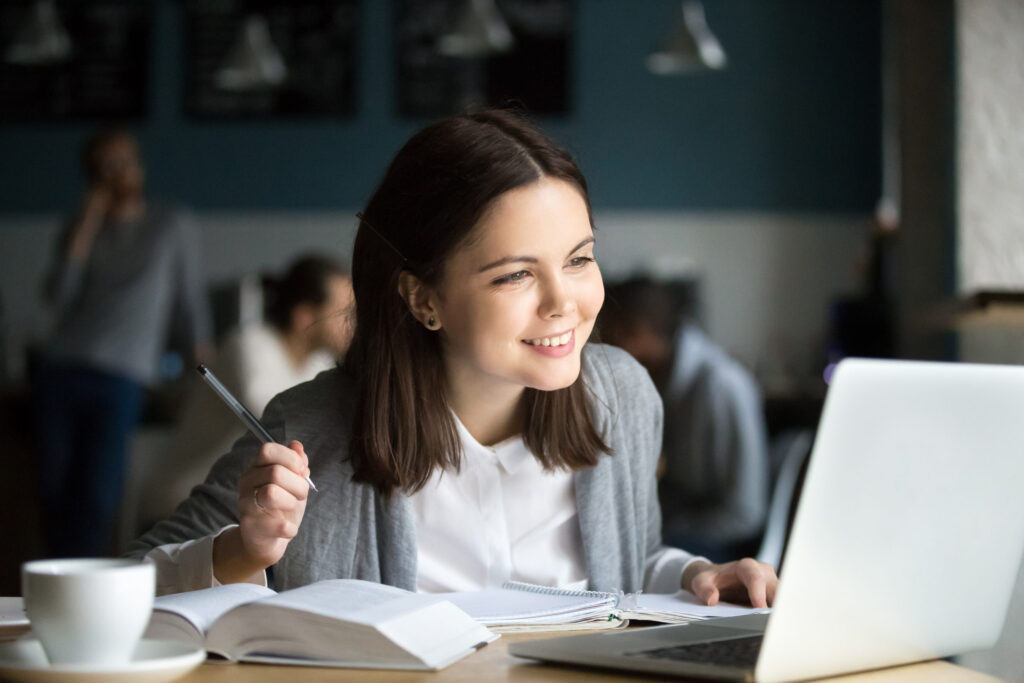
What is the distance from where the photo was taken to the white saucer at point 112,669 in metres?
0.73

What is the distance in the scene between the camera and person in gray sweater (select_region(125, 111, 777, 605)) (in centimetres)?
128

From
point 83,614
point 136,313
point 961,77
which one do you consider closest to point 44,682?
point 83,614

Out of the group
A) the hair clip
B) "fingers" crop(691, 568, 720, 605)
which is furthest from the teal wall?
"fingers" crop(691, 568, 720, 605)

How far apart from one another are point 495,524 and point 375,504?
0.15 metres

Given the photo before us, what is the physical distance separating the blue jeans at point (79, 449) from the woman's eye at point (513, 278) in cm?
287

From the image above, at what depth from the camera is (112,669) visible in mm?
733

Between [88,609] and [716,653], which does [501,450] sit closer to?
[716,653]

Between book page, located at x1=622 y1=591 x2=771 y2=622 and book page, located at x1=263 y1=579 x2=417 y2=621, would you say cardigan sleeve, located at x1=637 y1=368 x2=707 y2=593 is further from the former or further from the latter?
book page, located at x1=263 y1=579 x2=417 y2=621

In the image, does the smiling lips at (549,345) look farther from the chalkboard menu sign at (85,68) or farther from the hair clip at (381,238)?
the chalkboard menu sign at (85,68)

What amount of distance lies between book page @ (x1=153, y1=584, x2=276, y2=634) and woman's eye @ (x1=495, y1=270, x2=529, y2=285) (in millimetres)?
437

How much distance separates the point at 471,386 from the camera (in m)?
1.41

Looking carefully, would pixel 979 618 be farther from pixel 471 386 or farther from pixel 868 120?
pixel 868 120

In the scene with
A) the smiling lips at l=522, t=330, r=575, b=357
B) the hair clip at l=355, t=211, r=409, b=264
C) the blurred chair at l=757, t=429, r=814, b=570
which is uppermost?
the hair clip at l=355, t=211, r=409, b=264

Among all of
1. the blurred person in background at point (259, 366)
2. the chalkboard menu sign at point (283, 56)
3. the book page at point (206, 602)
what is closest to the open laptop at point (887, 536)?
the book page at point (206, 602)
